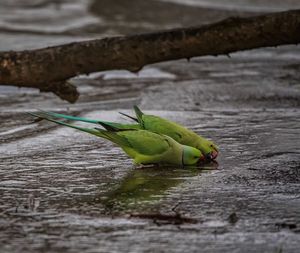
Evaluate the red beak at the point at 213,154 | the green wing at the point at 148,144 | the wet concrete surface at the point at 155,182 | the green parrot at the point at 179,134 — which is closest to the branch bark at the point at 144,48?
the wet concrete surface at the point at 155,182

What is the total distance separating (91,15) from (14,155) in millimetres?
8099

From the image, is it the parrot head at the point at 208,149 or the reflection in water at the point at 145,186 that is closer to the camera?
the reflection in water at the point at 145,186

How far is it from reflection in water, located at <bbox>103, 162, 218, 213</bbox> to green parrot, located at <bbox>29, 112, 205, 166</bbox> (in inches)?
2.5

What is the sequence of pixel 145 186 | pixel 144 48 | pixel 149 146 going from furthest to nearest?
1. pixel 144 48
2. pixel 149 146
3. pixel 145 186

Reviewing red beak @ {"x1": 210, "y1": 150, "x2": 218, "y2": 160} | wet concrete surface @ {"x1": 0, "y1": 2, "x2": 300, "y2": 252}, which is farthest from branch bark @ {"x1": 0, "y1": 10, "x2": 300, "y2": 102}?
red beak @ {"x1": 210, "y1": 150, "x2": 218, "y2": 160}

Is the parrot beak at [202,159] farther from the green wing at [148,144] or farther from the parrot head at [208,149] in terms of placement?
the green wing at [148,144]

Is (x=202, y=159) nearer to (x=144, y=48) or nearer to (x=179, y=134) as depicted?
(x=179, y=134)

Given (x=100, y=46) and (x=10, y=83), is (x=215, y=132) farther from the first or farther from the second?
(x=10, y=83)

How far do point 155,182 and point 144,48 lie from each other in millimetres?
1723

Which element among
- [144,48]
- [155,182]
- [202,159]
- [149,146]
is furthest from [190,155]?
[144,48]

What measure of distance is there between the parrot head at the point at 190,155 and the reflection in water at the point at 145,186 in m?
0.04

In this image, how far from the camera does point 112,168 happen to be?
492 centimetres

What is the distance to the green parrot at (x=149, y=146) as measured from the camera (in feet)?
15.7

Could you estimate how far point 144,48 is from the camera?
610 cm
